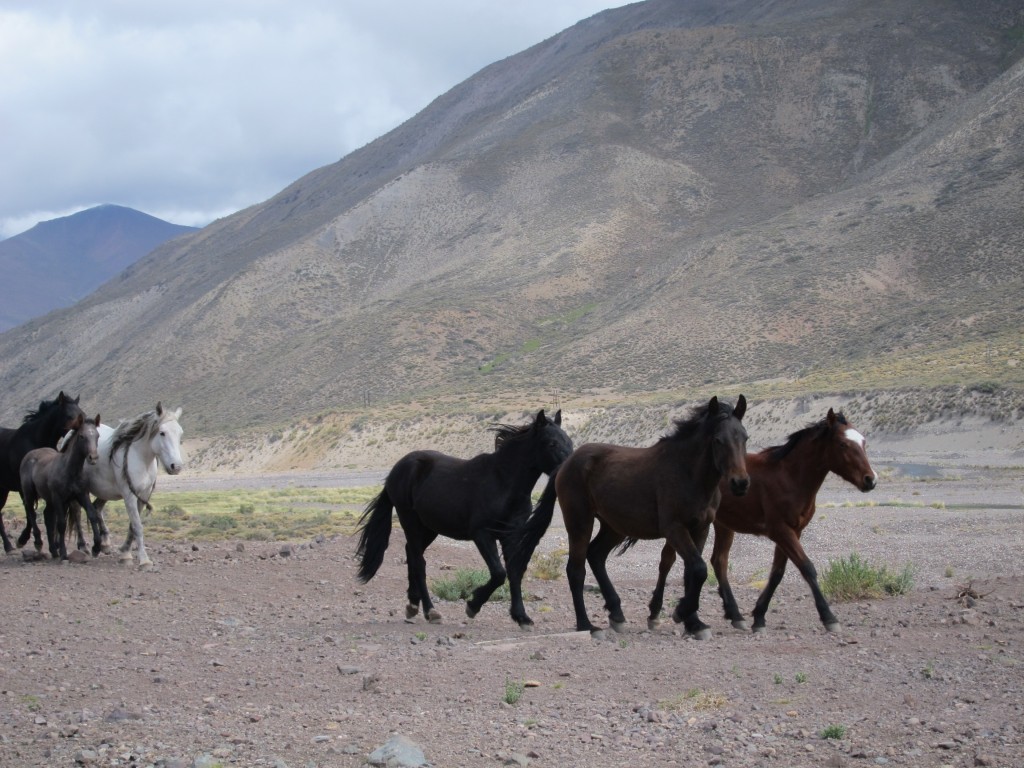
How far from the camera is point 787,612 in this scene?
1276cm

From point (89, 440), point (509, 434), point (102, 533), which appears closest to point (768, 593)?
point (509, 434)

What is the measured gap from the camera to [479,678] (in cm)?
909

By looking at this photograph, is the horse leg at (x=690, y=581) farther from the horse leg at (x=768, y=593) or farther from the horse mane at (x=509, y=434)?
the horse mane at (x=509, y=434)

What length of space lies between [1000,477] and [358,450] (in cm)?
4104

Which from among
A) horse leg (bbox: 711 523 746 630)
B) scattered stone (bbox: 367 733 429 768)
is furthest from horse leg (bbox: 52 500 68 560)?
scattered stone (bbox: 367 733 429 768)

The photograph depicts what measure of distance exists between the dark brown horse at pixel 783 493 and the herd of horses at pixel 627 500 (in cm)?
1

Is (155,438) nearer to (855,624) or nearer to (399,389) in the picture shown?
(855,624)

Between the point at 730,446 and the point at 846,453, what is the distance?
184 centimetres

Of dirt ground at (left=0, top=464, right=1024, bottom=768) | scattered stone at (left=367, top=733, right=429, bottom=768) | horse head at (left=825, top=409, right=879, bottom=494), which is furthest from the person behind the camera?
horse head at (left=825, top=409, right=879, bottom=494)

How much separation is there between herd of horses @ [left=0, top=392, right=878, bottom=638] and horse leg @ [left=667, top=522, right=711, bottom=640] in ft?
0.04

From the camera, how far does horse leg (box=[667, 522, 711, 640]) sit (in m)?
10.7

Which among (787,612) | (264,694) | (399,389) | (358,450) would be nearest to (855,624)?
(787,612)

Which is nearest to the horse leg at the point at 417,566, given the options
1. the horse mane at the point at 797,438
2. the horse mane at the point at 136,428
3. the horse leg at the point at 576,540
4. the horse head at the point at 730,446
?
the horse leg at the point at 576,540

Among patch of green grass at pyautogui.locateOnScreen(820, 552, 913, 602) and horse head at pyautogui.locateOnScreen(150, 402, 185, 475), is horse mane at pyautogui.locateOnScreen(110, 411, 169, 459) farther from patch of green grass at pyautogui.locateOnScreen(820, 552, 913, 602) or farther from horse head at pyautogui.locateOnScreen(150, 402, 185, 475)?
patch of green grass at pyautogui.locateOnScreen(820, 552, 913, 602)
